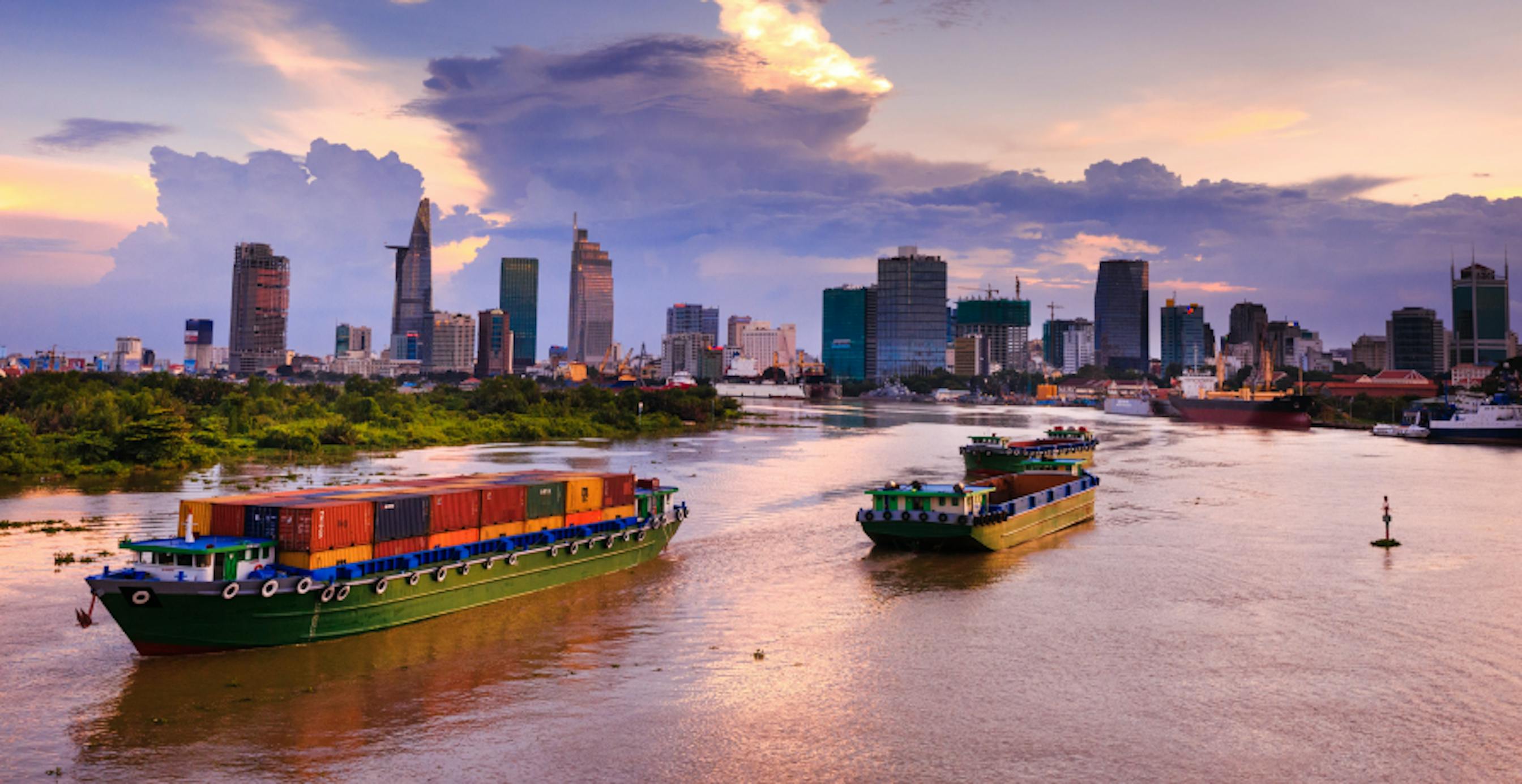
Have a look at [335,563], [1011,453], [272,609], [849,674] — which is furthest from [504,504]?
[1011,453]

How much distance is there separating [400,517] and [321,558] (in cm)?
305

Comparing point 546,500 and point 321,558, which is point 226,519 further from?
point 546,500

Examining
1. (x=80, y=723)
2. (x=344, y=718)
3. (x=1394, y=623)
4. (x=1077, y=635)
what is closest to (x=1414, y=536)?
(x=1394, y=623)

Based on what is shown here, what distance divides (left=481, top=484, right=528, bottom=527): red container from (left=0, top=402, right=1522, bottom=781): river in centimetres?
296

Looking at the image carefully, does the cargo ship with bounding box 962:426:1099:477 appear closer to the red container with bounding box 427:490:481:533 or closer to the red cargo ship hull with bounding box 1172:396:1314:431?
the red container with bounding box 427:490:481:533

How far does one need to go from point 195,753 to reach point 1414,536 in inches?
2174

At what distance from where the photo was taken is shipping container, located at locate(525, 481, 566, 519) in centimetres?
3594

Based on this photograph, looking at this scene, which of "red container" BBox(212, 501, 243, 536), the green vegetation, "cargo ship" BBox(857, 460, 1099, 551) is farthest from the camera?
the green vegetation

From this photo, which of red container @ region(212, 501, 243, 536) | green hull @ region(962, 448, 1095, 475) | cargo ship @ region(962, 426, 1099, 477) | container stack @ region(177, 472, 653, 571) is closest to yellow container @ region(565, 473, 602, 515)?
container stack @ region(177, 472, 653, 571)

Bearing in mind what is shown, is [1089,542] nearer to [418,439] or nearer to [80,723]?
[80,723]

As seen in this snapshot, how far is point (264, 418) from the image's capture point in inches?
4151

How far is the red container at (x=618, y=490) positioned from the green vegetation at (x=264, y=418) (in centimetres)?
4809

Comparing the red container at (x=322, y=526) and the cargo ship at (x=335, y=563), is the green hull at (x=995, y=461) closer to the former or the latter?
the cargo ship at (x=335, y=563)

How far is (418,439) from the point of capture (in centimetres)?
10800
